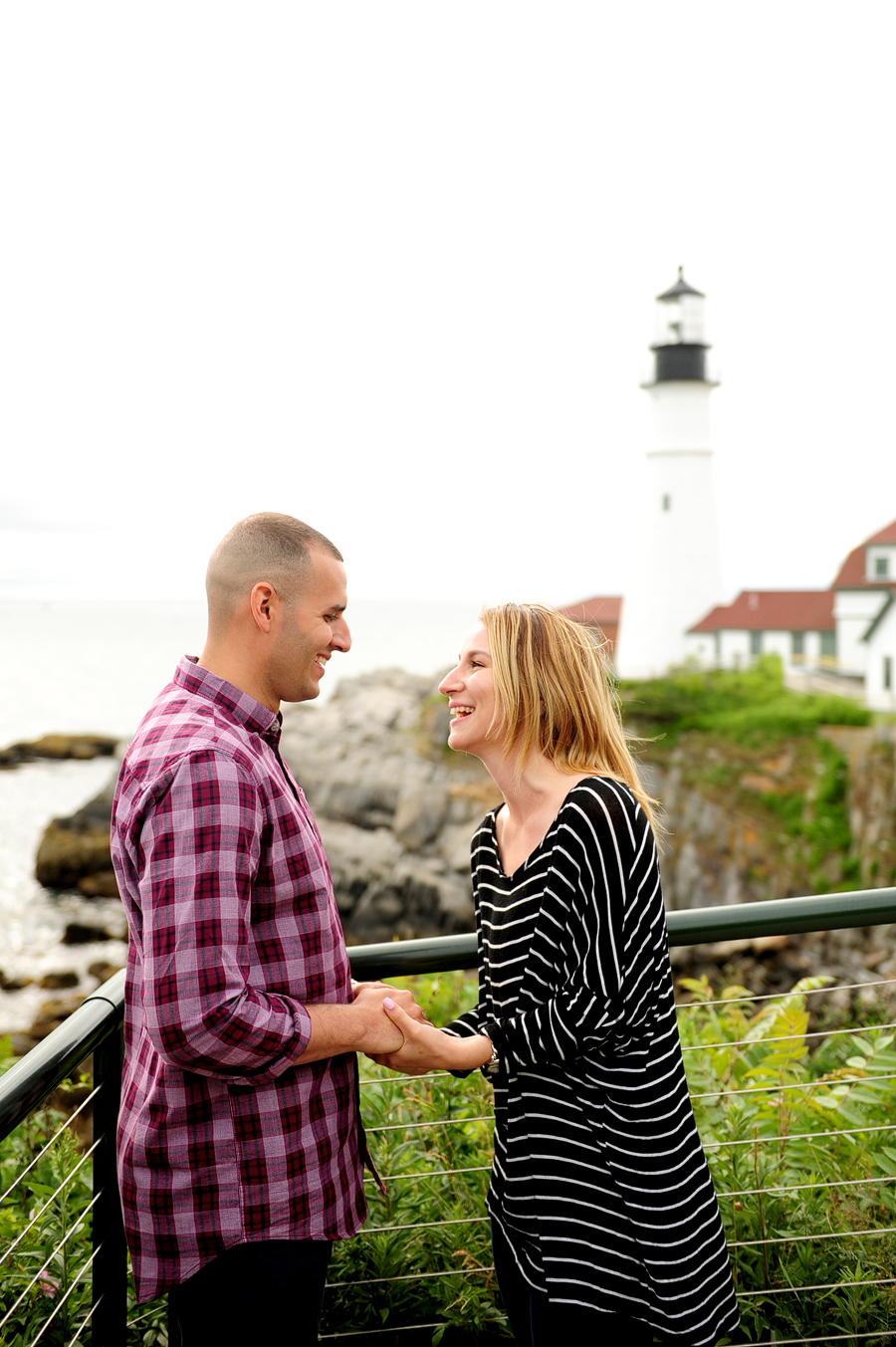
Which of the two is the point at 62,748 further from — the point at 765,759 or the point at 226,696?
the point at 226,696

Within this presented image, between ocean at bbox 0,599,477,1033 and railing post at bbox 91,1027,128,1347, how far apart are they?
748cm

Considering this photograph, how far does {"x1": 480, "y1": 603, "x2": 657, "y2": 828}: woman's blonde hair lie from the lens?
210cm

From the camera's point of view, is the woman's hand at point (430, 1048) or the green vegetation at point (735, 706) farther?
the green vegetation at point (735, 706)

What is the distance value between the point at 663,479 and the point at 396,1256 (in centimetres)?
3204

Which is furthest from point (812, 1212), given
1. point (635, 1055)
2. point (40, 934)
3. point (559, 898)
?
point (40, 934)

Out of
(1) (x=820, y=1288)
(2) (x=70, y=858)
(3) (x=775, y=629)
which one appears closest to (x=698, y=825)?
(3) (x=775, y=629)

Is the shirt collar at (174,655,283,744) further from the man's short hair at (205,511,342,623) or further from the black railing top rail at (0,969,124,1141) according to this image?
the black railing top rail at (0,969,124,1141)

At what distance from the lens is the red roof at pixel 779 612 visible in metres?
34.7

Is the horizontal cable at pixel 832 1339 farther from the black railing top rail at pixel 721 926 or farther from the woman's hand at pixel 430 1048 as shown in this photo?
the woman's hand at pixel 430 1048

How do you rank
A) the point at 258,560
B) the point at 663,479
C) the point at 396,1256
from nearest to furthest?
the point at 258,560 < the point at 396,1256 < the point at 663,479

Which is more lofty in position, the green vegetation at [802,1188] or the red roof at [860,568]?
the red roof at [860,568]

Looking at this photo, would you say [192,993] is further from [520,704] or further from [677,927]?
[677,927]

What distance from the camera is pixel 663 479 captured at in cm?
3319

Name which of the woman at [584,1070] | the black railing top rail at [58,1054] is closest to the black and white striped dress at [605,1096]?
the woman at [584,1070]
